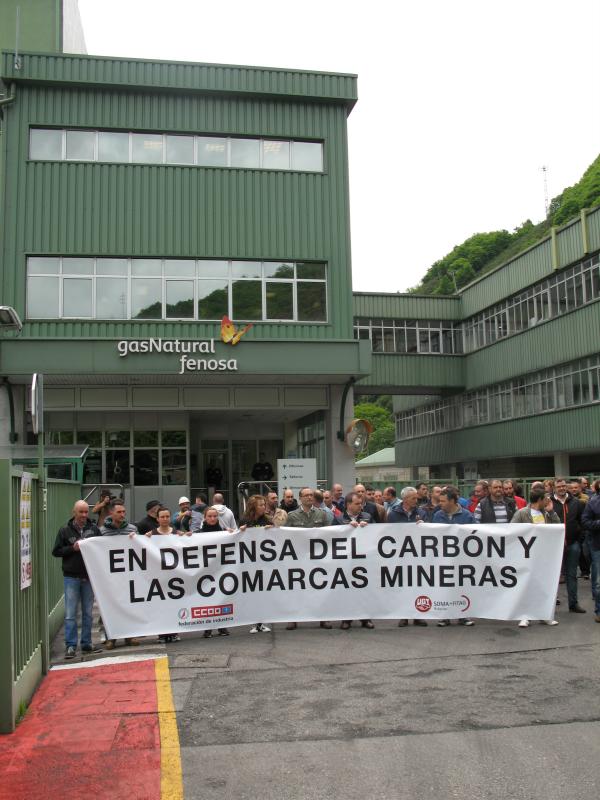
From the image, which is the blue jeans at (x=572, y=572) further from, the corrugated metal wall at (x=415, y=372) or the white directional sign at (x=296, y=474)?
the corrugated metal wall at (x=415, y=372)

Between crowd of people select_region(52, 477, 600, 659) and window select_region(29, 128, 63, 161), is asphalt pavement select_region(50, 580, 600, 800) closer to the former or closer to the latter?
crowd of people select_region(52, 477, 600, 659)

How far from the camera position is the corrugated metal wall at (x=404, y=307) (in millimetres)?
45188

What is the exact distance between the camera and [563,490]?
39.1 ft

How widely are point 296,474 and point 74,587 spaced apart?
1008cm

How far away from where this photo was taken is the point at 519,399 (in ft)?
129

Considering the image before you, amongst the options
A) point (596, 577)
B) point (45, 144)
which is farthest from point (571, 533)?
point (45, 144)

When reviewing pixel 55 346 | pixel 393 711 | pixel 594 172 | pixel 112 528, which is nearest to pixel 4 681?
pixel 393 711

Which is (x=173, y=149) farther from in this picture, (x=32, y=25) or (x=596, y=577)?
(x=596, y=577)

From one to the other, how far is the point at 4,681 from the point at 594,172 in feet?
323

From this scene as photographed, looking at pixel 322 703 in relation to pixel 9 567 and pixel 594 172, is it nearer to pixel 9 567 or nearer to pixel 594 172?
pixel 9 567

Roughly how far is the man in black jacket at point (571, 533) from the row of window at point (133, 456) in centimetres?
1391

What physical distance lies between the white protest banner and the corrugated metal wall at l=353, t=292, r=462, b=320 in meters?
34.8

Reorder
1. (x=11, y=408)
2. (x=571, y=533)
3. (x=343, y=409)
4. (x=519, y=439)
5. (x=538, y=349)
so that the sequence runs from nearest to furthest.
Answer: (x=571, y=533), (x=11, y=408), (x=343, y=409), (x=538, y=349), (x=519, y=439)

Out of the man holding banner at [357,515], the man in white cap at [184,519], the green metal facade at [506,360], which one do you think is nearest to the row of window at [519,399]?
the green metal facade at [506,360]
